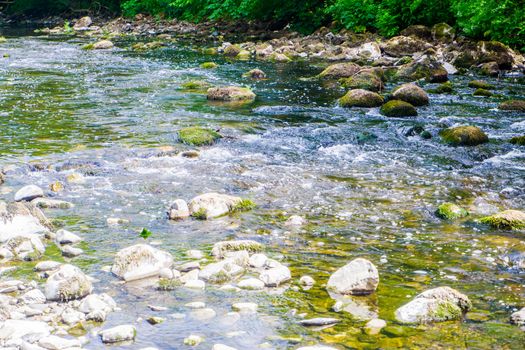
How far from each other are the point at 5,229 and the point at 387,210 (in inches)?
153

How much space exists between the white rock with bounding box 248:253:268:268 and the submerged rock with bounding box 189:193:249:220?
136 cm

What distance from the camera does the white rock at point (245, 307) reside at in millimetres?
4633

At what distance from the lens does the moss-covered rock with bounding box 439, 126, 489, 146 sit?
10.0 metres

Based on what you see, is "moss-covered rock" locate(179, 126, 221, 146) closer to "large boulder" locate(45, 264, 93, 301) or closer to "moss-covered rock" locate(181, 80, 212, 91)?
"moss-covered rock" locate(181, 80, 212, 91)

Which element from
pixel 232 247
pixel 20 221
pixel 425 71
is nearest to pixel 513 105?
pixel 425 71

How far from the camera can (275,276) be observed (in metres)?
5.13

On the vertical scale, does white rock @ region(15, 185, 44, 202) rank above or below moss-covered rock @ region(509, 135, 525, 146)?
above

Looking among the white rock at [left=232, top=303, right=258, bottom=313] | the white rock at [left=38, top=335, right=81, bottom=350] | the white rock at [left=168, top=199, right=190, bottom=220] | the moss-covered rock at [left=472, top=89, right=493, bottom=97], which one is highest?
the white rock at [left=38, top=335, right=81, bottom=350]

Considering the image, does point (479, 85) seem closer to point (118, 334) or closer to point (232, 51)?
point (232, 51)

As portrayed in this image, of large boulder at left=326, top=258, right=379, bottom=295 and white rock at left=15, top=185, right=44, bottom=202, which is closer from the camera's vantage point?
large boulder at left=326, top=258, right=379, bottom=295

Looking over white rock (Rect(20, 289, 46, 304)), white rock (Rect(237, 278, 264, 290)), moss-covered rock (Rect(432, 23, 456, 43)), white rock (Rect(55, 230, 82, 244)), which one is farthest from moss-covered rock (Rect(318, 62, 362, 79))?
white rock (Rect(20, 289, 46, 304))

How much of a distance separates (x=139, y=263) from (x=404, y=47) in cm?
1715

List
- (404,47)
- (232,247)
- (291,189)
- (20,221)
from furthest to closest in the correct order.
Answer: (404,47) < (291,189) < (20,221) < (232,247)

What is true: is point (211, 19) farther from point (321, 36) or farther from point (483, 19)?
point (483, 19)
